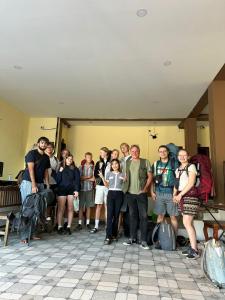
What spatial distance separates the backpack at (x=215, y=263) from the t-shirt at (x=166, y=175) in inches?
50.8

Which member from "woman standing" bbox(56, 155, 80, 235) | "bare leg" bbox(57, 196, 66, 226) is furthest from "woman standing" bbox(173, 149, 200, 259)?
"bare leg" bbox(57, 196, 66, 226)

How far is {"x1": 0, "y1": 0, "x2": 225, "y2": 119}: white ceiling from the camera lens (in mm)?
2865

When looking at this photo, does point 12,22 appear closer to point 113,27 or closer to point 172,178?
point 113,27

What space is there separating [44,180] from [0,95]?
3091 mm

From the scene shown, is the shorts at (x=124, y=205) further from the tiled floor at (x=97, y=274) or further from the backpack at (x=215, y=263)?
the backpack at (x=215, y=263)

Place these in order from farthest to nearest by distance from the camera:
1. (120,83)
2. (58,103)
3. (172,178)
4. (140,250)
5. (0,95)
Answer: (58,103) → (0,95) → (120,83) → (172,178) → (140,250)

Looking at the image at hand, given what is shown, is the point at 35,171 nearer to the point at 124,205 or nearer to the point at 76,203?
the point at 76,203

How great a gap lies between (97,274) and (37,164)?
182 cm

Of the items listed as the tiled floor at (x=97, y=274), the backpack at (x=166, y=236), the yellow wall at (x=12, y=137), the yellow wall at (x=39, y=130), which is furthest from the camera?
the yellow wall at (x=39, y=130)

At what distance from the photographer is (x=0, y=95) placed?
5727 mm

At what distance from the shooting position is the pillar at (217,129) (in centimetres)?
436

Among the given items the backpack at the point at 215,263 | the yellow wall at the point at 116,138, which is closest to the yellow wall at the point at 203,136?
the yellow wall at the point at 116,138

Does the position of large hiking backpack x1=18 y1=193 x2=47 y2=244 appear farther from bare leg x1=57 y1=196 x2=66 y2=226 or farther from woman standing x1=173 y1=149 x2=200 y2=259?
woman standing x1=173 y1=149 x2=200 y2=259

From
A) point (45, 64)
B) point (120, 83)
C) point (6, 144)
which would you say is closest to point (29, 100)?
point (6, 144)
